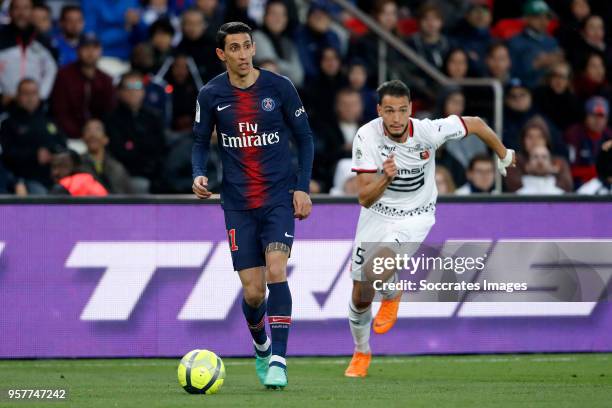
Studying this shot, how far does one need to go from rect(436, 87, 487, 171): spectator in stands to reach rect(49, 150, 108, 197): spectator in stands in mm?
4170

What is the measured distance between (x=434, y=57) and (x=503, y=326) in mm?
5115

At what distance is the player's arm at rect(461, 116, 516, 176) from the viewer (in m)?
10.1

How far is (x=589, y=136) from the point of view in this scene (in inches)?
640

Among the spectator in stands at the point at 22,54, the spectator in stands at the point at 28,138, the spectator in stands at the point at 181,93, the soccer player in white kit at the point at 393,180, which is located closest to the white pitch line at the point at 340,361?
the soccer player in white kit at the point at 393,180

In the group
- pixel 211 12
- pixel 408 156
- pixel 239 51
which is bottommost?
pixel 211 12

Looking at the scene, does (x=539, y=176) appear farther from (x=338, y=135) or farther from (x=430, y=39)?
(x=430, y=39)

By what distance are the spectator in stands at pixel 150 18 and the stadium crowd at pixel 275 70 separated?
2 centimetres

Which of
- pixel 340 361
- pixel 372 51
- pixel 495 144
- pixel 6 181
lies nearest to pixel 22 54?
pixel 6 181

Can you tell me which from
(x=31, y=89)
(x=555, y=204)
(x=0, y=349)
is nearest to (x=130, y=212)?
(x=0, y=349)

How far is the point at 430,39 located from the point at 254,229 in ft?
25.6

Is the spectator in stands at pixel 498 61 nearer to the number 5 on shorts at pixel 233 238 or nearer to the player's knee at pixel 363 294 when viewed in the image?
the player's knee at pixel 363 294

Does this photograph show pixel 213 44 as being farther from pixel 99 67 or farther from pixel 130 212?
pixel 130 212

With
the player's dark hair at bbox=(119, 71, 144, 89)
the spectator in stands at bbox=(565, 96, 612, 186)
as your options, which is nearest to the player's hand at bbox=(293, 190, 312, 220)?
the player's dark hair at bbox=(119, 71, 144, 89)

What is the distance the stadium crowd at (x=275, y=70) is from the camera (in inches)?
563
